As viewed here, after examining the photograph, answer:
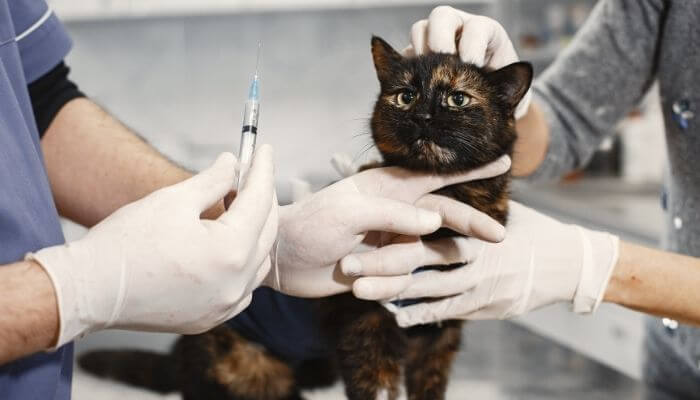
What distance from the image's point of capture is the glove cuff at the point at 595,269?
107 cm

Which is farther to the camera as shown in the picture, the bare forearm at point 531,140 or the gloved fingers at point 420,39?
the bare forearm at point 531,140

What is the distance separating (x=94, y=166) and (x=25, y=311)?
18.2 inches

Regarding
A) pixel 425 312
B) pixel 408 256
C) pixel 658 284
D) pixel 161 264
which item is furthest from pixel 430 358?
pixel 161 264

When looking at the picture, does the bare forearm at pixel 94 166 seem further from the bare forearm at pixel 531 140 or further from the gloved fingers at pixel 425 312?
the bare forearm at pixel 531 140

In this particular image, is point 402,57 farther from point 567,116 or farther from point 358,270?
point 567,116

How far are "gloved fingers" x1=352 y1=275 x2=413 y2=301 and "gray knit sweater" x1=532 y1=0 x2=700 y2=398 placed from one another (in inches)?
24.4

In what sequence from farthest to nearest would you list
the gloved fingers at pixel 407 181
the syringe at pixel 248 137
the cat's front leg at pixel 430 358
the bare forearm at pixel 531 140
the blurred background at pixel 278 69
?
the blurred background at pixel 278 69 < the bare forearm at pixel 531 140 < the cat's front leg at pixel 430 358 < the gloved fingers at pixel 407 181 < the syringe at pixel 248 137

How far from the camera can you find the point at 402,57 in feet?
3.39

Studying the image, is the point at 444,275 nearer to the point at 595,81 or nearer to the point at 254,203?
the point at 254,203

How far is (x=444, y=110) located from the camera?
96 cm

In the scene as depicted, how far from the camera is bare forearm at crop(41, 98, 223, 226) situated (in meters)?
1.06

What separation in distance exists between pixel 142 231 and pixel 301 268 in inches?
11.2

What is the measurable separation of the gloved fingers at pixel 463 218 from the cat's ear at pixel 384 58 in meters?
0.20

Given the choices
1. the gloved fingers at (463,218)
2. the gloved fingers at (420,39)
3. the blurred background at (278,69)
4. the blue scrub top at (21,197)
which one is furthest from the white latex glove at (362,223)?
the blurred background at (278,69)
